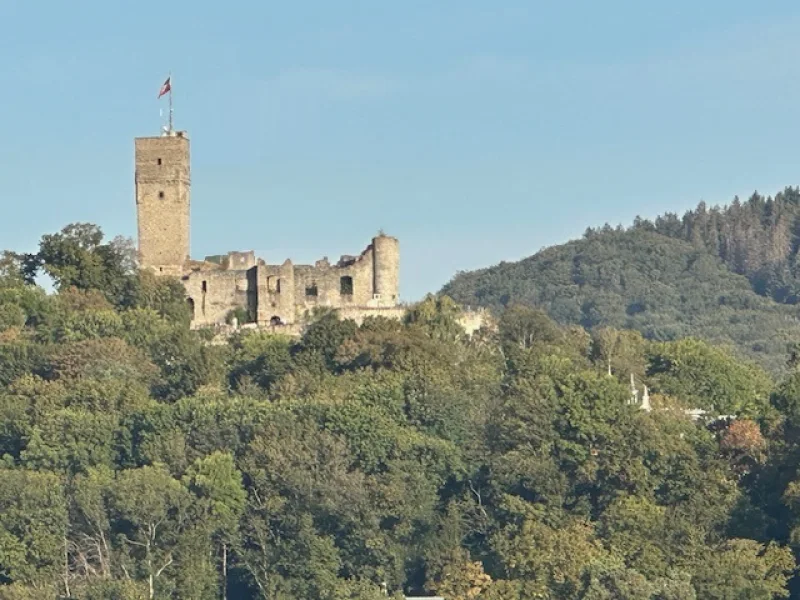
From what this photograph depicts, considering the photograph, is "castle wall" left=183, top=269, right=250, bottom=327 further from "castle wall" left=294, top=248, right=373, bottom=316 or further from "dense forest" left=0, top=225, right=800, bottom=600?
"dense forest" left=0, top=225, right=800, bottom=600

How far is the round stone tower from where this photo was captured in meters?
68.7

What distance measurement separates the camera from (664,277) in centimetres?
15325

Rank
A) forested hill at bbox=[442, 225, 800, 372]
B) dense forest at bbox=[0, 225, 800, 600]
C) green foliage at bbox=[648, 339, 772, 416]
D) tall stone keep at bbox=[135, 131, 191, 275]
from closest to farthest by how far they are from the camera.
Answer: dense forest at bbox=[0, 225, 800, 600] < green foliage at bbox=[648, 339, 772, 416] < tall stone keep at bbox=[135, 131, 191, 275] < forested hill at bbox=[442, 225, 800, 372]

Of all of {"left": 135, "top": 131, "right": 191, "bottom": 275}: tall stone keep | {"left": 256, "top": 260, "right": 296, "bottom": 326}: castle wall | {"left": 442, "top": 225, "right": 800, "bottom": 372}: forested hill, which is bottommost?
{"left": 256, "top": 260, "right": 296, "bottom": 326}: castle wall

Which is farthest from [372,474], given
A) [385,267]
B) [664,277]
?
[664,277]

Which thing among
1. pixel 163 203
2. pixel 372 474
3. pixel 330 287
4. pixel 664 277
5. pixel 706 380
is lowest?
pixel 372 474

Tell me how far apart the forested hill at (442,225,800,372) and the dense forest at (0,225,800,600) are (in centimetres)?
7313

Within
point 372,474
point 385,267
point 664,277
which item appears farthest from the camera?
point 664,277

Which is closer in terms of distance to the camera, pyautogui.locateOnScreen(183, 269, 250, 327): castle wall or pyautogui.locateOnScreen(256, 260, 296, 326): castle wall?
pyautogui.locateOnScreen(256, 260, 296, 326): castle wall

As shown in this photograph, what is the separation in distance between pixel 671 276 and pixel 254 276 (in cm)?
8611

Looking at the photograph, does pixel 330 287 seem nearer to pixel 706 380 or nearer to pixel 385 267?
pixel 385 267

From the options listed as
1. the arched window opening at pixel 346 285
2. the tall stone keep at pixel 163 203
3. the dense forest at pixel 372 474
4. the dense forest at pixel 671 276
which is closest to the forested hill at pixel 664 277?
the dense forest at pixel 671 276

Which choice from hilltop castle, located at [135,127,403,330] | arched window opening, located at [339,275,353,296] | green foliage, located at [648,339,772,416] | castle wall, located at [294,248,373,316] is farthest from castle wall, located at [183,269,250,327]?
green foliage, located at [648,339,772,416]

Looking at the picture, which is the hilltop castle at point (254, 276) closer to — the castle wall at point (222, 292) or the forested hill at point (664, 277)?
the castle wall at point (222, 292)
